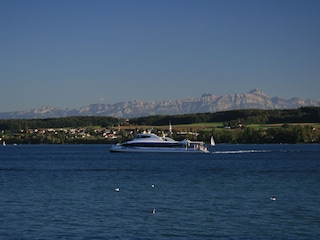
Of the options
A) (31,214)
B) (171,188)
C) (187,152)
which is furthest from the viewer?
(187,152)

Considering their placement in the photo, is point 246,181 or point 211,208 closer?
point 211,208

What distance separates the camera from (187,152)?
16300cm

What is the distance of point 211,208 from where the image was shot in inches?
1754

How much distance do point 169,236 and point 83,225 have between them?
5.47 metres

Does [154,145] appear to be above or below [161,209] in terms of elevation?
above

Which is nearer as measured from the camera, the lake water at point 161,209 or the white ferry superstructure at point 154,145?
the lake water at point 161,209

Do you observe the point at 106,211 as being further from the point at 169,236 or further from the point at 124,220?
the point at 169,236

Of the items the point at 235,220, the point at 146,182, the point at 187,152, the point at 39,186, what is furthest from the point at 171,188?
the point at 187,152

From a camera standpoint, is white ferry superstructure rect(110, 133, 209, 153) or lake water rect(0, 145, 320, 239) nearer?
lake water rect(0, 145, 320, 239)

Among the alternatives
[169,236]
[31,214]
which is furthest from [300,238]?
[31,214]

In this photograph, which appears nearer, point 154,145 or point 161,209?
point 161,209

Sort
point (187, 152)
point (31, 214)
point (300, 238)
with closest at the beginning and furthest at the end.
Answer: point (300, 238) < point (31, 214) < point (187, 152)

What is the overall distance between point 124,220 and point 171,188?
20312mm

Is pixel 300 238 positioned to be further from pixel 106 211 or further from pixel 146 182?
pixel 146 182
